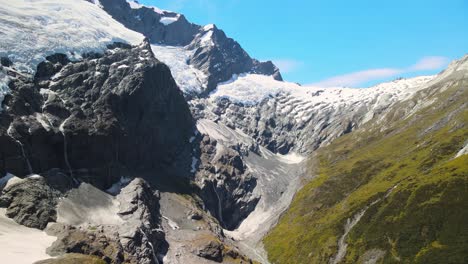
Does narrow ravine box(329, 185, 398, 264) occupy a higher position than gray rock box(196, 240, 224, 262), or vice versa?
narrow ravine box(329, 185, 398, 264)

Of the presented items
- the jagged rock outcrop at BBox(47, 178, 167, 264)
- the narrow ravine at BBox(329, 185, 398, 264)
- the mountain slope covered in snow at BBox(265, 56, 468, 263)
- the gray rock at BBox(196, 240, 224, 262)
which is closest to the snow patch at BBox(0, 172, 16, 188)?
the jagged rock outcrop at BBox(47, 178, 167, 264)

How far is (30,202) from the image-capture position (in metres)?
149

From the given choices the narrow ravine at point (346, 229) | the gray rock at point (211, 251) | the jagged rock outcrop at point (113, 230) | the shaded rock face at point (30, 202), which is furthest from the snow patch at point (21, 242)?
the narrow ravine at point (346, 229)

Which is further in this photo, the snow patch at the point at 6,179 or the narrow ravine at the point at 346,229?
the narrow ravine at the point at 346,229

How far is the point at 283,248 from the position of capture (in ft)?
652

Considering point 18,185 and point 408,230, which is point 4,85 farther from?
point 408,230

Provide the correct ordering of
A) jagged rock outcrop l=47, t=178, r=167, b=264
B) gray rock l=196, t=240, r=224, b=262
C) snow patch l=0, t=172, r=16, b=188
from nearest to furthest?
1. jagged rock outcrop l=47, t=178, r=167, b=264
2. snow patch l=0, t=172, r=16, b=188
3. gray rock l=196, t=240, r=224, b=262

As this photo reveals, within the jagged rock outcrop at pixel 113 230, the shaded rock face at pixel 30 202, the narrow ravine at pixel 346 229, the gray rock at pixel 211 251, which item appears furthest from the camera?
the gray rock at pixel 211 251

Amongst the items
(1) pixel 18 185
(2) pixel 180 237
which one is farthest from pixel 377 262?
(1) pixel 18 185

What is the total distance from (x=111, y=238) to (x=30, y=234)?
2464cm

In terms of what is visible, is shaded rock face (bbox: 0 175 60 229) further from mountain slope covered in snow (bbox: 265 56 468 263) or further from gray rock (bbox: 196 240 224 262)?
mountain slope covered in snow (bbox: 265 56 468 263)

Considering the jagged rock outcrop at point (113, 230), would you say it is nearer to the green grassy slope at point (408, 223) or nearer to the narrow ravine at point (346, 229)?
the green grassy slope at point (408, 223)

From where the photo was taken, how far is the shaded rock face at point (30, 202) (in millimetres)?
144375

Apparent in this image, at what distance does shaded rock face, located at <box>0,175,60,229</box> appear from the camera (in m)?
144
